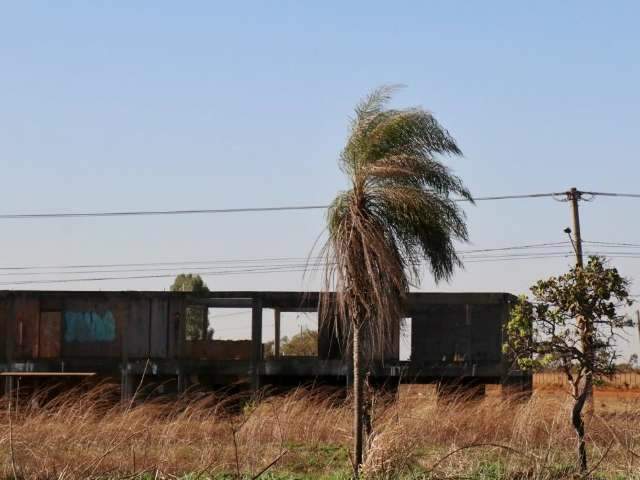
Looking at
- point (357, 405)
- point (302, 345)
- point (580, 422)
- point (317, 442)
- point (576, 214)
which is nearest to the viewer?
point (357, 405)

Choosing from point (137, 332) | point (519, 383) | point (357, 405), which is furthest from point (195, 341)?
point (357, 405)

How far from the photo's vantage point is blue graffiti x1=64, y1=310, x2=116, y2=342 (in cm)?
3350

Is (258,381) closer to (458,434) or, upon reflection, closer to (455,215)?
(458,434)

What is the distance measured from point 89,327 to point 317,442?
16222mm

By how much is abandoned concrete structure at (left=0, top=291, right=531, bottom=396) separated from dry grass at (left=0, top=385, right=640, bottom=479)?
1035 cm

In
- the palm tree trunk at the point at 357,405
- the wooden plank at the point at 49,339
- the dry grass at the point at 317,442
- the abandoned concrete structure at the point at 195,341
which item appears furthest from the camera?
the wooden plank at the point at 49,339

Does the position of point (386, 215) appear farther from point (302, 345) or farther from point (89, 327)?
point (302, 345)

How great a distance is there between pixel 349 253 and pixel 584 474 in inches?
160

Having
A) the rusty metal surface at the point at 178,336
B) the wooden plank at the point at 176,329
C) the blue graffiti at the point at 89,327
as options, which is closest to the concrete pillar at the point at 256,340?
the rusty metal surface at the point at 178,336

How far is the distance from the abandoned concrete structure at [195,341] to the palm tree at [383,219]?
55.0ft

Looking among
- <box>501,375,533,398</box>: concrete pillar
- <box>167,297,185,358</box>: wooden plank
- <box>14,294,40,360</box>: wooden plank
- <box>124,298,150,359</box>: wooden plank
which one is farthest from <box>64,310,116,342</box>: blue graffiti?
<box>501,375,533,398</box>: concrete pillar

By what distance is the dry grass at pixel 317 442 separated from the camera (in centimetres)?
1358

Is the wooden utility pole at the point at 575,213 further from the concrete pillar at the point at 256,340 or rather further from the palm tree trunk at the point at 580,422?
the palm tree trunk at the point at 580,422

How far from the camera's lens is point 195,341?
3384cm
